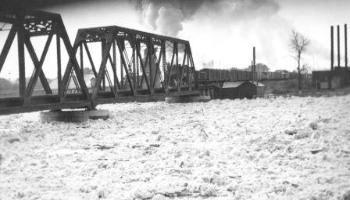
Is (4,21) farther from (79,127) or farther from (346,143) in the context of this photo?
(346,143)

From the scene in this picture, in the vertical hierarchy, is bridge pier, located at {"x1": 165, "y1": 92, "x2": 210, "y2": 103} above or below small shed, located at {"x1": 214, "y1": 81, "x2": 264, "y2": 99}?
below

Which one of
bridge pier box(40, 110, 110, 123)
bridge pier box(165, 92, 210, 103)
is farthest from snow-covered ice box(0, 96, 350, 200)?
bridge pier box(165, 92, 210, 103)

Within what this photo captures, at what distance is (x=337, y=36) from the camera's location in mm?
46094

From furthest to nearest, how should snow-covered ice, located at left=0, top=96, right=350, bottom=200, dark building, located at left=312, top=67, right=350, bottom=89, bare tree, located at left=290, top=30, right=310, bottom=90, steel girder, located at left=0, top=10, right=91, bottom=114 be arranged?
bare tree, located at left=290, top=30, right=310, bottom=90, dark building, located at left=312, top=67, right=350, bottom=89, steel girder, located at left=0, top=10, right=91, bottom=114, snow-covered ice, located at left=0, top=96, right=350, bottom=200

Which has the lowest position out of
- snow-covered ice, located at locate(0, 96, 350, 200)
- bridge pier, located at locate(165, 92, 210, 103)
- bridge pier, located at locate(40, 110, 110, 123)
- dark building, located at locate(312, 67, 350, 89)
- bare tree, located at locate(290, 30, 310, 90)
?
snow-covered ice, located at locate(0, 96, 350, 200)

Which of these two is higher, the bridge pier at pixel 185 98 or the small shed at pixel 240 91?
the small shed at pixel 240 91

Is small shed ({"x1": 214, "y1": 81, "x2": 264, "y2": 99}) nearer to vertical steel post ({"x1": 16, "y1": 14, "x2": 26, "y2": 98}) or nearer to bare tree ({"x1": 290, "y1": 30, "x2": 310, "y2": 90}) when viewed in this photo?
bare tree ({"x1": 290, "y1": 30, "x2": 310, "y2": 90})

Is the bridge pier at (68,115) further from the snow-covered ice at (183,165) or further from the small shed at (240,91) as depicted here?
the small shed at (240,91)

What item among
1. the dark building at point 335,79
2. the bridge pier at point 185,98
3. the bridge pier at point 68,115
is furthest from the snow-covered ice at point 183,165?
the dark building at point 335,79

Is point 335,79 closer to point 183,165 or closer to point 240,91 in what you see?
point 240,91

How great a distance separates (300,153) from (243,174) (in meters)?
1.85

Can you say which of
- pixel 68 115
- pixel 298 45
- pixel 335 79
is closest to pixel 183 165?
pixel 68 115

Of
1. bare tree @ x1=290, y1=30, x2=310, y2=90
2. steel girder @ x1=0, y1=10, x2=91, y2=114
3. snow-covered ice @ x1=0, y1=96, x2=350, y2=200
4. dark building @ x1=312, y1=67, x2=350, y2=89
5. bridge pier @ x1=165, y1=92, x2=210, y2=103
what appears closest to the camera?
snow-covered ice @ x1=0, y1=96, x2=350, y2=200

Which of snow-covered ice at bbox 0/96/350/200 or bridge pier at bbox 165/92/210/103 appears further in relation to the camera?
bridge pier at bbox 165/92/210/103
